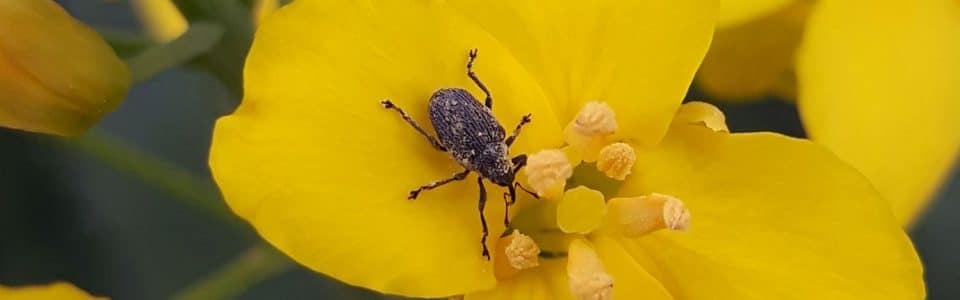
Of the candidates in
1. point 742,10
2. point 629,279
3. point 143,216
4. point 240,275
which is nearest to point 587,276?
point 629,279

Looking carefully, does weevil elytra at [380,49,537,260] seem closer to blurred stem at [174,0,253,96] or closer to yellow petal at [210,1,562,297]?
yellow petal at [210,1,562,297]

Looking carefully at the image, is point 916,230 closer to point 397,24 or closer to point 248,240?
point 248,240

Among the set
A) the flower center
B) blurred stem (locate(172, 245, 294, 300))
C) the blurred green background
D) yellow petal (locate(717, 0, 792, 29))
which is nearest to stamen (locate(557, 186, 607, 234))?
the flower center

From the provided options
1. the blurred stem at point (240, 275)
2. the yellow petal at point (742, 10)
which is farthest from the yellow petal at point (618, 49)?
the blurred stem at point (240, 275)

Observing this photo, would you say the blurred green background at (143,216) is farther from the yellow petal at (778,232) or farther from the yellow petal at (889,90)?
the yellow petal at (778,232)

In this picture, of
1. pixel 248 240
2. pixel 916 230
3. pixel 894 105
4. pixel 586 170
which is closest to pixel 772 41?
pixel 894 105
